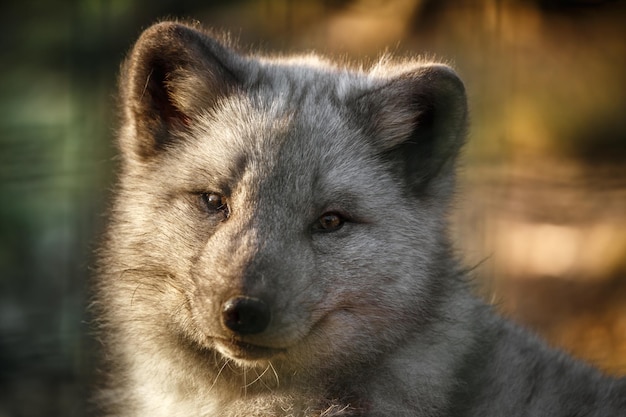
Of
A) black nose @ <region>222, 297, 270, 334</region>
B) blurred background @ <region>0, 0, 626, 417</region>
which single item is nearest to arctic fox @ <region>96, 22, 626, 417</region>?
black nose @ <region>222, 297, 270, 334</region>

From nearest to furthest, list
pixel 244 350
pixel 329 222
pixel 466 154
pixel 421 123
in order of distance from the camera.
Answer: pixel 244 350
pixel 329 222
pixel 421 123
pixel 466 154

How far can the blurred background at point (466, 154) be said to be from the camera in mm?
6359

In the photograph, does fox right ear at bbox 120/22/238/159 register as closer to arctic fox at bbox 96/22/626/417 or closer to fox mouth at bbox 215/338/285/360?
arctic fox at bbox 96/22/626/417

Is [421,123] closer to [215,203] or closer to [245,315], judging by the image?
[215,203]

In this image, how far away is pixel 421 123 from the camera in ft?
14.2

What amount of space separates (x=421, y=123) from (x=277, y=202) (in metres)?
0.85

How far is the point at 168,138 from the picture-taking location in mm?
4332

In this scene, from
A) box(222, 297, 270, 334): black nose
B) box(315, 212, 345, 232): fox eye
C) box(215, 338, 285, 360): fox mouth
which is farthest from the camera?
box(315, 212, 345, 232): fox eye

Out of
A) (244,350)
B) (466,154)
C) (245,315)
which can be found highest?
(466,154)

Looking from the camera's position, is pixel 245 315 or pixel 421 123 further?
pixel 421 123

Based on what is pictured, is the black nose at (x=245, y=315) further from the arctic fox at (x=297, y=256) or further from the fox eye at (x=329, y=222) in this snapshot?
the fox eye at (x=329, y=222)

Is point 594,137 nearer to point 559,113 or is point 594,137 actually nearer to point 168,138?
point 559,113

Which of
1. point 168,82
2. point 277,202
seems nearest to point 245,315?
point 277,202

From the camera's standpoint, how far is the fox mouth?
146 inches
